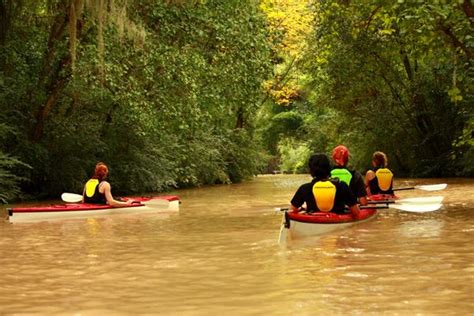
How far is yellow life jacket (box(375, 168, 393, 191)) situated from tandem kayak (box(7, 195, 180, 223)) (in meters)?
4.58

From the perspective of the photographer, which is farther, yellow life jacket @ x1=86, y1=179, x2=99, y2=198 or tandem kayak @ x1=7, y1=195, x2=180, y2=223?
yellow life jacket @ x1=86, y1=179, x2=99, y2=198

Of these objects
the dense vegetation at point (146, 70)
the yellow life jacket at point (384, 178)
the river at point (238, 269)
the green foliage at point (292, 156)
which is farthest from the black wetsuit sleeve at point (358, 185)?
the green foliage at point (292, 156)

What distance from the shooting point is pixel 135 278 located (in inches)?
254

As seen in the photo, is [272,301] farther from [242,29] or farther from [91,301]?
[242,29]

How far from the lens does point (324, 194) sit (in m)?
9.14

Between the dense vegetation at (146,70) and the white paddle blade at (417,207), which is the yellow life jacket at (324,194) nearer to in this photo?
the white paddle blade at (417,207)

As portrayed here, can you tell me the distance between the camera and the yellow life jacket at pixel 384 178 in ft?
43.8

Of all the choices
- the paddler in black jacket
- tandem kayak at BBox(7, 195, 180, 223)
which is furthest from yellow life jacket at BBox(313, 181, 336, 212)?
tandem kayak at BBox(7, 195, 180, 223)

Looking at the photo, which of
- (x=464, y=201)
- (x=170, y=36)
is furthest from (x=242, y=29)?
(x=464, y=201)

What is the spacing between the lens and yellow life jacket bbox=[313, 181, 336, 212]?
29.8 feet

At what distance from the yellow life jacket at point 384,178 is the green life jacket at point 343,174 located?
327 centimetres

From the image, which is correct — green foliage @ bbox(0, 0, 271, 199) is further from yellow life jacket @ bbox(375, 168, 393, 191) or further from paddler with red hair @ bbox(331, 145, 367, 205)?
paddler with red hair @ bbox(331, 145, 367, 205)

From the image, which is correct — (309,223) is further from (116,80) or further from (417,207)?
(116,80)

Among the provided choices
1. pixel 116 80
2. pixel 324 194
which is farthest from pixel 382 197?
pixel 116 80
